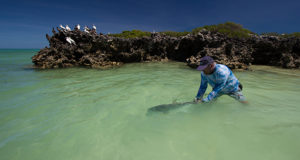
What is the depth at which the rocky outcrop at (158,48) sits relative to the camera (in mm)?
10727

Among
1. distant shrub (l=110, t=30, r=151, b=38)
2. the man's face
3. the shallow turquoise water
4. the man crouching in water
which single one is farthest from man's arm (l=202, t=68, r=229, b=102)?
distant shrub (l=110, t=30, r=151, b=38)

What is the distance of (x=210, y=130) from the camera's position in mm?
2512

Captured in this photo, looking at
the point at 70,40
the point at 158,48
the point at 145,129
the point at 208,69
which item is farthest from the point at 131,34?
the point at 145,129

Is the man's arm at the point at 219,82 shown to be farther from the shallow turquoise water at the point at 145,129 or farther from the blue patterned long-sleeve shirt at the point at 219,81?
the shallow turquoise water at the point at 145,129

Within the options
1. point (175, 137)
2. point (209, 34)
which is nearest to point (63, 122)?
point (175, 137)

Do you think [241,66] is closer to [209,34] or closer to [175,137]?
[209,34]

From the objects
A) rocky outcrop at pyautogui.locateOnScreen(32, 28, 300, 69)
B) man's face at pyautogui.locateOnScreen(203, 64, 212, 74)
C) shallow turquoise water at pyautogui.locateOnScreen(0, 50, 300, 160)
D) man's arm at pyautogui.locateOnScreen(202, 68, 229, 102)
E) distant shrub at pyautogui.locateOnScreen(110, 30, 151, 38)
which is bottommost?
shallow turquoise water at pyautogui.locateOnScreen(0, 50, 300, 160)

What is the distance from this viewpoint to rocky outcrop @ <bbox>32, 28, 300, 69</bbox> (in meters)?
10.7

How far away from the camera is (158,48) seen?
567 inches

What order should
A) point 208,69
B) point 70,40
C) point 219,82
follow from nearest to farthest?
point 208,69
point 219,82
point 70,40

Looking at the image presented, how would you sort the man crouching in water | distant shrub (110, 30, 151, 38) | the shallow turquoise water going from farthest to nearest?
distant shrub (110, 30, 151, 38) < the man crouching in water < the shallow turquoise water

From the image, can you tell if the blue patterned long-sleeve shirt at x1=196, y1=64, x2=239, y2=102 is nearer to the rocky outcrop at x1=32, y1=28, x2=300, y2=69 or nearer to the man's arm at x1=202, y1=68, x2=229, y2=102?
the man's arm at x1=202, y1=68, x2=229, y2=102

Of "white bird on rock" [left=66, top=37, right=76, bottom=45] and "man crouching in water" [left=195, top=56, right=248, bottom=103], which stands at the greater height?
"white bird on rock" [left=66, top=37, right=76, bottom=45]

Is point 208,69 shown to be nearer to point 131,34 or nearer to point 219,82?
point 219,82
